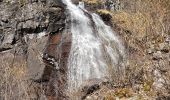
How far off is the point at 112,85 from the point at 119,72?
622 millimetres

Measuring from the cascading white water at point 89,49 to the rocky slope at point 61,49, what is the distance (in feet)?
2.06

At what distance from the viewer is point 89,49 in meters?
26.8

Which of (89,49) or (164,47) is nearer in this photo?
(164,47)

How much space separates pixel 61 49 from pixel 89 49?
6.46ft

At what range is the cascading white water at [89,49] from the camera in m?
24.8

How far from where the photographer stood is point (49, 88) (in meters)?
24.6

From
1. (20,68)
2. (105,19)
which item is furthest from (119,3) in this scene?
(20,68)

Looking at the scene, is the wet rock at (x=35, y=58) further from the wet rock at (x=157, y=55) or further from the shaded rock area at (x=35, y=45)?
the wet rock at (x=157, y=55)

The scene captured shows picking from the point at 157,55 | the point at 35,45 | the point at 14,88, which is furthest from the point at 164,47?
the point at 35,45

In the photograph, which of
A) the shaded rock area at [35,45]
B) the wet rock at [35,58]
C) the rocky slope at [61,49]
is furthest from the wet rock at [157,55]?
the wet rock at [35,58]

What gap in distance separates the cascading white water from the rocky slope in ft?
2.06

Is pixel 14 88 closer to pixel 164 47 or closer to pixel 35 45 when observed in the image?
pixel 164 47

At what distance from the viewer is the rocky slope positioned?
1530cm

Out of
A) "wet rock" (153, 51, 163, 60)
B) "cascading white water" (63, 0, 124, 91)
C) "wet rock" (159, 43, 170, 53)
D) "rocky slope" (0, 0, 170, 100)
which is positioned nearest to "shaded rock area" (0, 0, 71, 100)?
"rocky slope" (0, 0, 170, 100)
